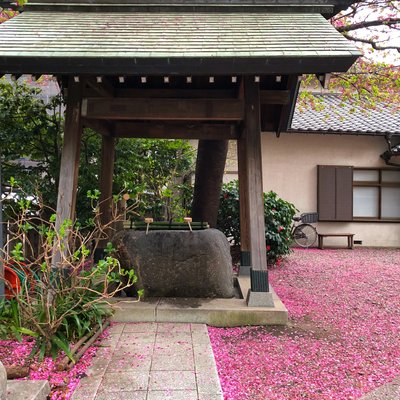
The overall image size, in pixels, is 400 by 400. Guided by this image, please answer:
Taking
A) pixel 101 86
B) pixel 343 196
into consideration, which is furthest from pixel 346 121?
pixel 101 86

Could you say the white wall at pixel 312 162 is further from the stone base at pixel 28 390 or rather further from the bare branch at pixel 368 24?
the stone base at pixel 28 390

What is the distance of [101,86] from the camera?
5.32 meters

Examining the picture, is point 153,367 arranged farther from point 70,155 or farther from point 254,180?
point 70,155

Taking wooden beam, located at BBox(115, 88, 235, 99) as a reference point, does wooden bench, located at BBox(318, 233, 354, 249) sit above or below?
below

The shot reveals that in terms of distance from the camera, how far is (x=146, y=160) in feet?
27.6

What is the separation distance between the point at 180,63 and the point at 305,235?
817cm

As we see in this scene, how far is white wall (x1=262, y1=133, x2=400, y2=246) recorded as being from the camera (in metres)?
11.6

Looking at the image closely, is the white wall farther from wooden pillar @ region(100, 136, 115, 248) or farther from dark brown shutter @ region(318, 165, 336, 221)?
wooden pillar @ region(100, 136, 115, 248)

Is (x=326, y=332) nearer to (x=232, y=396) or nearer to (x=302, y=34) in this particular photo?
(x=232, y=396)

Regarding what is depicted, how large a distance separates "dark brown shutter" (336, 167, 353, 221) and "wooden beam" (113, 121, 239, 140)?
5.96 m

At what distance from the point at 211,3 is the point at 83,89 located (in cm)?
246

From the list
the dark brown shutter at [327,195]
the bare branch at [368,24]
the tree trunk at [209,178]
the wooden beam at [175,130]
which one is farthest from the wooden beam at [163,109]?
the dark brown shutter at [327,195]

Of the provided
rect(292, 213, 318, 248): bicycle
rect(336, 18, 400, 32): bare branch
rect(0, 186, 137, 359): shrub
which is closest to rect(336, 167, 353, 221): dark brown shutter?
rect(292, 213, 318, 248): bicycle

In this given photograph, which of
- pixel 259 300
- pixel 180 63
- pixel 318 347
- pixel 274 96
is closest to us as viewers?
pixel 318 347
